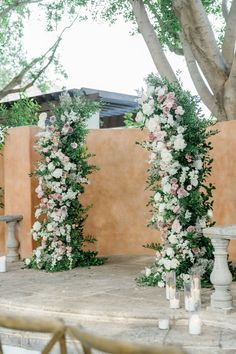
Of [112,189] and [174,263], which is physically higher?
[112,189]

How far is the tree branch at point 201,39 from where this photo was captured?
732cm

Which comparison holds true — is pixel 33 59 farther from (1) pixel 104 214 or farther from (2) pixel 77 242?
(2) pixel 77 242

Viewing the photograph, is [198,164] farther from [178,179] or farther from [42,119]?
[42,119]

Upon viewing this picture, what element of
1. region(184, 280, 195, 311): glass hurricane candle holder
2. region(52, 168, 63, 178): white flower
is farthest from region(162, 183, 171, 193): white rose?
region(52, 168, 63, 178): white flower

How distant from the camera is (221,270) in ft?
15.3

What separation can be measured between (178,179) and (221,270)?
4.14 feet

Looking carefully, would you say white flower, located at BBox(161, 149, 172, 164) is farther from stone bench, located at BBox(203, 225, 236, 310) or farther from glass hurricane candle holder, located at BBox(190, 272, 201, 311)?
glass hurricane candle holder, located at BBox(190, 272, 201, 311)

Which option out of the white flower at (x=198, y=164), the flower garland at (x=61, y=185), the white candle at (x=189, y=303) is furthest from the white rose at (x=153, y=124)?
the white candle at (x=189, y=303)

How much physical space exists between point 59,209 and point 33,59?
8.03m

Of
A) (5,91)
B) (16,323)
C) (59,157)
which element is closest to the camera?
(16,323)

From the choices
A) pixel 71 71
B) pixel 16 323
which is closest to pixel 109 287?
pixel 16 323

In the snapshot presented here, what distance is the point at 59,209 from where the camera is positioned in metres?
7.02

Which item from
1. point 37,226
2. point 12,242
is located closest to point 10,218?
point 12,242

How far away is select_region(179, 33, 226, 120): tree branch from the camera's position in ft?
26.5
